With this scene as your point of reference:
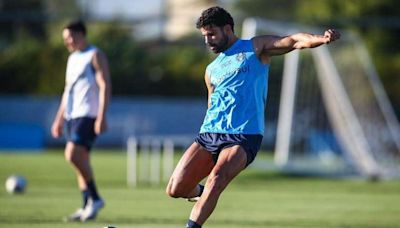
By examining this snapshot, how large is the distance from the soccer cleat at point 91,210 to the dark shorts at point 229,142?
3438mm

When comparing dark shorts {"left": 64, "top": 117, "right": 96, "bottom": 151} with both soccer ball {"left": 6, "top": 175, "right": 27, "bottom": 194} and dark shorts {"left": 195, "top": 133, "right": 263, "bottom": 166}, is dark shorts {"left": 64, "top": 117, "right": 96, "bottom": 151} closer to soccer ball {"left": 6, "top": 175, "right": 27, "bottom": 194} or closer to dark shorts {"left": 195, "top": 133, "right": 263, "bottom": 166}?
dark shorts {"left": 195, "top": 133, "right": 263, "bottom": 166}

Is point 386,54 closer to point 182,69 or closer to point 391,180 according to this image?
point 182,69

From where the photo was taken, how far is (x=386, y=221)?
1412 centimetres

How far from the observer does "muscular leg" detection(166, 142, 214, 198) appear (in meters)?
10.2

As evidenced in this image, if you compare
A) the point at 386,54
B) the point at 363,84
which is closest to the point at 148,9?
the point at 386,54

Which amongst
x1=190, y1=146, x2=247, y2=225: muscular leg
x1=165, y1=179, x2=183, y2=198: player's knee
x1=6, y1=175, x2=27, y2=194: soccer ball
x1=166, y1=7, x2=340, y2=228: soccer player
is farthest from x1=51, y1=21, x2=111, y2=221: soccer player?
x1=6, y1=175, x2=27, y2=194: soccer ball

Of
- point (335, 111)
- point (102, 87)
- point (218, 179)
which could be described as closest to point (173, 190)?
point (218, 179)

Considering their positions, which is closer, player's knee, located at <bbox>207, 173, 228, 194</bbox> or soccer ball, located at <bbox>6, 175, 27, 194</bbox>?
player's knee, located at <bbox>207, 173, 228, 194</bbox>

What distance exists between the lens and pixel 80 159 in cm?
1355

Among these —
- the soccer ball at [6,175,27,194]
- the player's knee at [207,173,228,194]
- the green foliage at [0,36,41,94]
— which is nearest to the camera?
the player's knee at [207,173,228,194]

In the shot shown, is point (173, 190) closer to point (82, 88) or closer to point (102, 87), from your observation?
point (102, 87)

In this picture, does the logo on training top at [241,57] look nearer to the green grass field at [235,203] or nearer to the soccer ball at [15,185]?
the green grass field at [235,203]

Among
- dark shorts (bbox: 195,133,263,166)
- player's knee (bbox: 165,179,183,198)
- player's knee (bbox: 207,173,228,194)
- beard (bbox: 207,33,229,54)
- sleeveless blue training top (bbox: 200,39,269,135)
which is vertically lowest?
player's knee (bbox: 165,179,183,198)

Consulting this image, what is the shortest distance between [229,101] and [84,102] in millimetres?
3927
